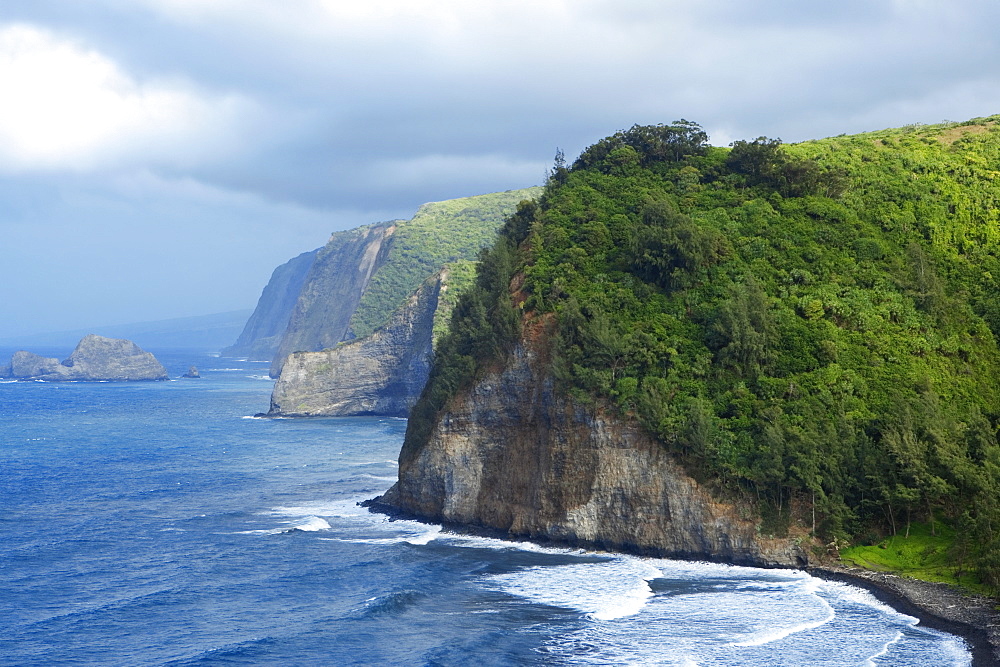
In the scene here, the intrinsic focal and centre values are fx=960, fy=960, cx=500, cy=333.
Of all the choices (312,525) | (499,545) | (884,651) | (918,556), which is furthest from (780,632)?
(312,525)

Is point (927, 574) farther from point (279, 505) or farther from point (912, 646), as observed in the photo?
point (279, 505)

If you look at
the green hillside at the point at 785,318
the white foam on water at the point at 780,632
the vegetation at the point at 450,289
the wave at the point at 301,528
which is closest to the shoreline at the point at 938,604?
the green hillside at the point at 785,318

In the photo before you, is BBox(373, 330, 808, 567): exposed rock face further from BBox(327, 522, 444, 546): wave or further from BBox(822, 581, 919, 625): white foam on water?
BBox(822, 581, 919, 625): white foam on water

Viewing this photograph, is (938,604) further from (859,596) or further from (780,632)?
(780,632)

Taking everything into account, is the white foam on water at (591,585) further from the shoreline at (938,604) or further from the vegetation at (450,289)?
the vegetation at (450,289)

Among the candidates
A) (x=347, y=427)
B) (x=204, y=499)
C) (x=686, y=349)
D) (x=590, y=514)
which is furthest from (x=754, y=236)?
(x=347, y=427)
